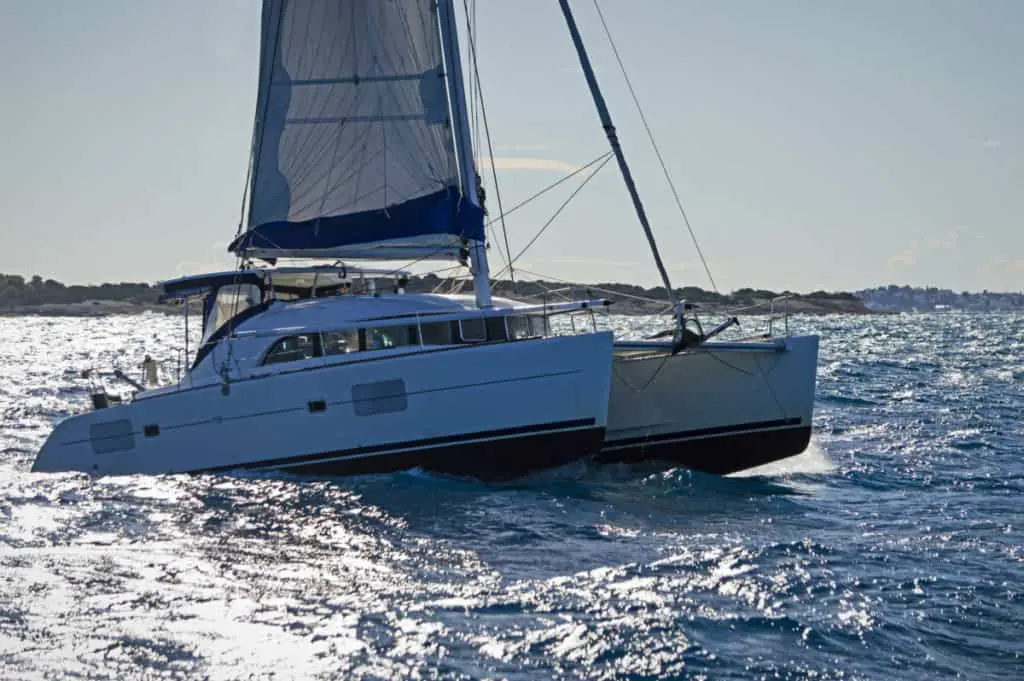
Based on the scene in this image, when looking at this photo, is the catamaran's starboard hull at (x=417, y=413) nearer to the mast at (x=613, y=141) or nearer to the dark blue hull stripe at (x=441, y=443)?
the dark blue hull stripe at (x=441, y=443)

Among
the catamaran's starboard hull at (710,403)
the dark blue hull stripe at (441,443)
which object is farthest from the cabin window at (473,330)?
the catamaran's starboard hull at (710,403)

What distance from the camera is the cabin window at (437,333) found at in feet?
43.9

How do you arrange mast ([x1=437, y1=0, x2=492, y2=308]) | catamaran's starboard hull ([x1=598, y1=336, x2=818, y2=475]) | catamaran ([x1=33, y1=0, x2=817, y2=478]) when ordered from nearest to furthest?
catamaran ([x1=33, y1=0, x2=817, y2=478]) < catamaran's starboard hull ([x1=598, y1=336, x2=818, y2=475]) < mast ([x1=437, y1=0, x2=492, y2=308])

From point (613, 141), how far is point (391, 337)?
3.51 meters

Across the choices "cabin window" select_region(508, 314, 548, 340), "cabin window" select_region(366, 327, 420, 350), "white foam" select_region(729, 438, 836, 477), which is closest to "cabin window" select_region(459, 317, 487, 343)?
"cabin window" select_region(508, 314, 548, 340)

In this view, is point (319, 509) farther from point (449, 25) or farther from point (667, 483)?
point (449, 25)

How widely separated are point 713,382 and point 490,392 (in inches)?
126

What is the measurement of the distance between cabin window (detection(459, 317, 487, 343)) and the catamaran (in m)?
0.02

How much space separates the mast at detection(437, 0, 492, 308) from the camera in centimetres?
1472

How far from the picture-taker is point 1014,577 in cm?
909

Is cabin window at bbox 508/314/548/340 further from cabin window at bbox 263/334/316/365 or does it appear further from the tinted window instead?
cabin window at bbox 263/334/316/365

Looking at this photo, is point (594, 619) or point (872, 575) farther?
point (872, 575)

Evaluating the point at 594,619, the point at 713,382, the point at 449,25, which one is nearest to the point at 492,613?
the point at 594,619

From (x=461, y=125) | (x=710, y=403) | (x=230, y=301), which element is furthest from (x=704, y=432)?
(x=230, y=301)
